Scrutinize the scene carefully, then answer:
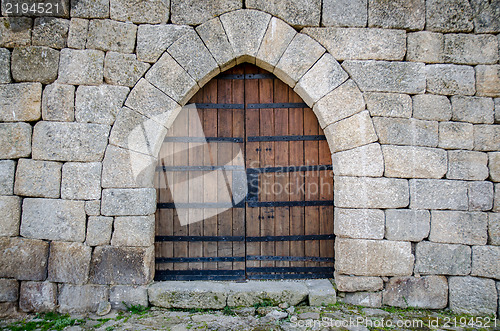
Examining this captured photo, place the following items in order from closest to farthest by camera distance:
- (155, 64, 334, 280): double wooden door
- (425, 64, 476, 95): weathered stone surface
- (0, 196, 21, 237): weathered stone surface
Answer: (0, 196, 21, 237): weathered stone surface → (425, 64, 476, 95): weathered stone surface → (155, 64, 334, 280): double wooden door

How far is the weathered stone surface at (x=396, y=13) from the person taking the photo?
286 centimetres

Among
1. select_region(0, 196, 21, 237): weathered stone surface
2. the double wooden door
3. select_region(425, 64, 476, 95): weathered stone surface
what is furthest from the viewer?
the double wooden door

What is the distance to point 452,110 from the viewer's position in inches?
113

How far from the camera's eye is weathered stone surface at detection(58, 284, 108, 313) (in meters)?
2.78

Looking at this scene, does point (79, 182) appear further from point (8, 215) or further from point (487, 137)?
point (487, 137)

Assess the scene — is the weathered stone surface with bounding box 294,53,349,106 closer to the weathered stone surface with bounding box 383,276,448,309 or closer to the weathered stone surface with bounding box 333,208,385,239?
the weathered stone surface with bounding box 333,208,385,239

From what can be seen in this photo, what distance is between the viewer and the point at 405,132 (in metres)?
2.85

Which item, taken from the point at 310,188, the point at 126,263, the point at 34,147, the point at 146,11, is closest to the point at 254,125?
the point at 310,188

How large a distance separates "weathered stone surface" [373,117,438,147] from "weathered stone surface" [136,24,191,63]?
214 cm

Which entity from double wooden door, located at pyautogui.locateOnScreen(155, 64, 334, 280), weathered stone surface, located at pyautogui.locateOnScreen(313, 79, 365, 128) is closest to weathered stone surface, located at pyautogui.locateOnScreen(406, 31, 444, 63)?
weathered stone surface, located at pyautogui.locateOnScreen(313, 79, 365, 128)

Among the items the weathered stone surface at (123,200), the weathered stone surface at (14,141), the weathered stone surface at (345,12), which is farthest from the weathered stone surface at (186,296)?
the weathered stone surface at (345,12)

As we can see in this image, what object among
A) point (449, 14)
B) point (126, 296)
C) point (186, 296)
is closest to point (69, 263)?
point (126, 296)

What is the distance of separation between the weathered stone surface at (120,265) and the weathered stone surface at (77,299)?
12 centimetres

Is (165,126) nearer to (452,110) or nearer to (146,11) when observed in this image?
(146,11)
